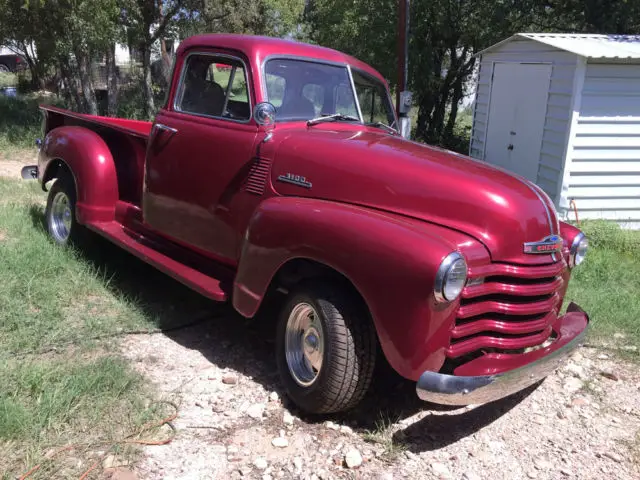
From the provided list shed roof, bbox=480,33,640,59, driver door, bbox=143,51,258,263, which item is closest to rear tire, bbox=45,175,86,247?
driver door, bbox=143,51,258,263

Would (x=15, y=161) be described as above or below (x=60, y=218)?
below

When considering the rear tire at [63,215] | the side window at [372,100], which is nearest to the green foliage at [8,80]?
the rear tire at [63,215]

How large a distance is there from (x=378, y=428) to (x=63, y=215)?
3.86 meters

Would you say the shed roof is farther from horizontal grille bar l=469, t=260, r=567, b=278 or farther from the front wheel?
the front wheel

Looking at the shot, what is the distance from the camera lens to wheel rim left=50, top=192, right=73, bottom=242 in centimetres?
563

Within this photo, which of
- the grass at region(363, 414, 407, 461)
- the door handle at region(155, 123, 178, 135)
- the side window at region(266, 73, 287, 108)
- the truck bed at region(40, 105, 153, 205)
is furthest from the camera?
the truck bed at region(40, 105, 153, 205)

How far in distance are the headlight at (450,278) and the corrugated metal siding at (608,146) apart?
5.71 metres

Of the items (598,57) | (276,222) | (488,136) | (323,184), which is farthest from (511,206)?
(488,136)

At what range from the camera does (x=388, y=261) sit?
9.23 ft

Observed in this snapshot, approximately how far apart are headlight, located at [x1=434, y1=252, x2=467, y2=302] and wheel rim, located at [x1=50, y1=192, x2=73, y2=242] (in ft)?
13.3

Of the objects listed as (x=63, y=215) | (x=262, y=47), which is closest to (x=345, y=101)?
(x=262, y=47)

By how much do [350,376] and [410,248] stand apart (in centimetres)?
77

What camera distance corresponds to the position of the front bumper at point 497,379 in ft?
8.96

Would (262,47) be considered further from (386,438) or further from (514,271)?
(386,438)
